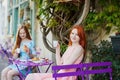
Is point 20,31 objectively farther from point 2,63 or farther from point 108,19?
point 2,63

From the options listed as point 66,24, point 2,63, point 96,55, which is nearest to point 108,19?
point 96,55

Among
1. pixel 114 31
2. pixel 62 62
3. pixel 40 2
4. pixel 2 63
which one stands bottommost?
pixel 2 63

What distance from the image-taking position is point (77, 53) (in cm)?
512

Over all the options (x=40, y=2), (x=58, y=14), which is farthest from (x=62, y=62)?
(x=40, y=2)

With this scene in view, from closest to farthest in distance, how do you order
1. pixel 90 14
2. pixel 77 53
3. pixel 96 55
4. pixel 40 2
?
pixel 77 53 < pixel 96 55 < pixel 90 14 < pixel 40 2

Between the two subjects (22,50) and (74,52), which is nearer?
(74,52)

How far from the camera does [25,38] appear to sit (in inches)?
269

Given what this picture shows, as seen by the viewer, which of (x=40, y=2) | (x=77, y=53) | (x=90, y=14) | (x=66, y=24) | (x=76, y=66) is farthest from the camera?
(x=40, y=2)

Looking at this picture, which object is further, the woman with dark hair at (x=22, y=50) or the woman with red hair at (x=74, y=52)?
the woman with dark hair at (x=22, y=50)

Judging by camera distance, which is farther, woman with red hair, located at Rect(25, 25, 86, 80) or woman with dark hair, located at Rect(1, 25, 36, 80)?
woman with dark hair, located at Rect(1, 25, 36, 80)

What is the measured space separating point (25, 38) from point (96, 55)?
1.48 meters

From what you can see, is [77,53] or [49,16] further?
[49,16]

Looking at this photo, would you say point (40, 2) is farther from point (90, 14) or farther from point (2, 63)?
point (2, 63)

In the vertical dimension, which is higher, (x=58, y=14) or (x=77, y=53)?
(x=58, y=14)
